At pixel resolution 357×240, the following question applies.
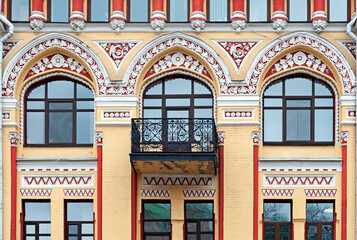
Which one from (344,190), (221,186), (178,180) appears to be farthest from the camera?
(178,180)

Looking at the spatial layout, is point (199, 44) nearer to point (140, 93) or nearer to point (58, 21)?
point (140, 93)

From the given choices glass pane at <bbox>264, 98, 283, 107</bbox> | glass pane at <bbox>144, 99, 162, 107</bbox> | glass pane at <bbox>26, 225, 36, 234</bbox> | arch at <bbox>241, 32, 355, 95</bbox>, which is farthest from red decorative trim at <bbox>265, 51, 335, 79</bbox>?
glass pane at <bbox>26, 225, 36, 234</bbox>

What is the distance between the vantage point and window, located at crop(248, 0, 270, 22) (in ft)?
80.9

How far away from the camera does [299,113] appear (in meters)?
24.5

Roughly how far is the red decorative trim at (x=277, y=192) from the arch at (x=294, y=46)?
2707 millimetres

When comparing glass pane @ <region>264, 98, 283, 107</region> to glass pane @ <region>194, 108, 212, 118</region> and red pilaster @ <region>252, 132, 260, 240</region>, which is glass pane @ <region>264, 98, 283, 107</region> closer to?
red pilaster @ <region>252, 132, 260, 240</region>

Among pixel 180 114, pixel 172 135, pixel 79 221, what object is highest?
pixel 180 114

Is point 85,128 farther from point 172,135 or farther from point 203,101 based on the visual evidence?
point 203,101

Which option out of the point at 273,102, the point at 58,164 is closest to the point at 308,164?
the point at 273,102

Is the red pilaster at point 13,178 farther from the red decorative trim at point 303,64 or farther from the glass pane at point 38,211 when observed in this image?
the red decorative trim at point 303,64

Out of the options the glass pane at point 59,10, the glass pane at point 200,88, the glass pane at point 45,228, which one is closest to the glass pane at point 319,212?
the glass pane at point 200,88

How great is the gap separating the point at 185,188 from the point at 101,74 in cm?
388

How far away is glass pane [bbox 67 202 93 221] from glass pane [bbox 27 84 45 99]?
10.3 ft

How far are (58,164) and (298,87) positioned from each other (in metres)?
6.93
